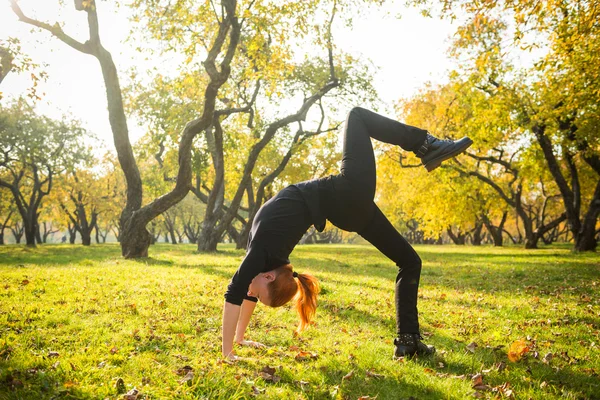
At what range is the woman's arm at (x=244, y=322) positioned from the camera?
204 inches

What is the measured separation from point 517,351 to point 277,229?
11.2 ft

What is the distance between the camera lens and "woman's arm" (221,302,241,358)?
435 cm

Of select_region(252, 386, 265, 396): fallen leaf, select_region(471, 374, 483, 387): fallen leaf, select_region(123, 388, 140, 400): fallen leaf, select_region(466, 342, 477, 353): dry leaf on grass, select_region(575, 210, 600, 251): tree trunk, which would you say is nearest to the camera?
select_region(123, 388, 140, 400): fallen leaf

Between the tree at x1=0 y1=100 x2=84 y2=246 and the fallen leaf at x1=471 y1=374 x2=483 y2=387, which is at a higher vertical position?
the tree at x1=0 y1=100 x2=84 y2=246

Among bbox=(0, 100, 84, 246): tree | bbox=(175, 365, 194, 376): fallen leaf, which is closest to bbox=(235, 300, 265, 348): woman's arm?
bbox=(175, 365, 194, 376): fallen leaf

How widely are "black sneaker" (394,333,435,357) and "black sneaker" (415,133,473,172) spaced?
6.86 feet

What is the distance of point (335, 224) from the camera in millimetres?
4656

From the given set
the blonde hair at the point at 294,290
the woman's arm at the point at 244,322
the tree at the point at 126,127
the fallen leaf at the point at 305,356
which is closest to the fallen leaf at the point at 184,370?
the woman's arm at the point at 244,322

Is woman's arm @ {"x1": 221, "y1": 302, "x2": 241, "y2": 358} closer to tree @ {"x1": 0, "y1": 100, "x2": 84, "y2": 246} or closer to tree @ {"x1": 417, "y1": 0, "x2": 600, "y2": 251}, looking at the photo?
tree @ {"x1": 417, "y1": 0, "x2": 600, "y2": 251}

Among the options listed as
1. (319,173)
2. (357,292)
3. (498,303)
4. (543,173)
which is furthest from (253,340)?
(319,173)

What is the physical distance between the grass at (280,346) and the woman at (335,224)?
1.73 ft

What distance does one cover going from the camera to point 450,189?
116ft

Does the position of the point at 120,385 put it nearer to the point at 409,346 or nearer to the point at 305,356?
the point at 305,356

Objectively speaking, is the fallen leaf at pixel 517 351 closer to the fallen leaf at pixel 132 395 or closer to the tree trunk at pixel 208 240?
the fallen leaf at pixel 132 395
